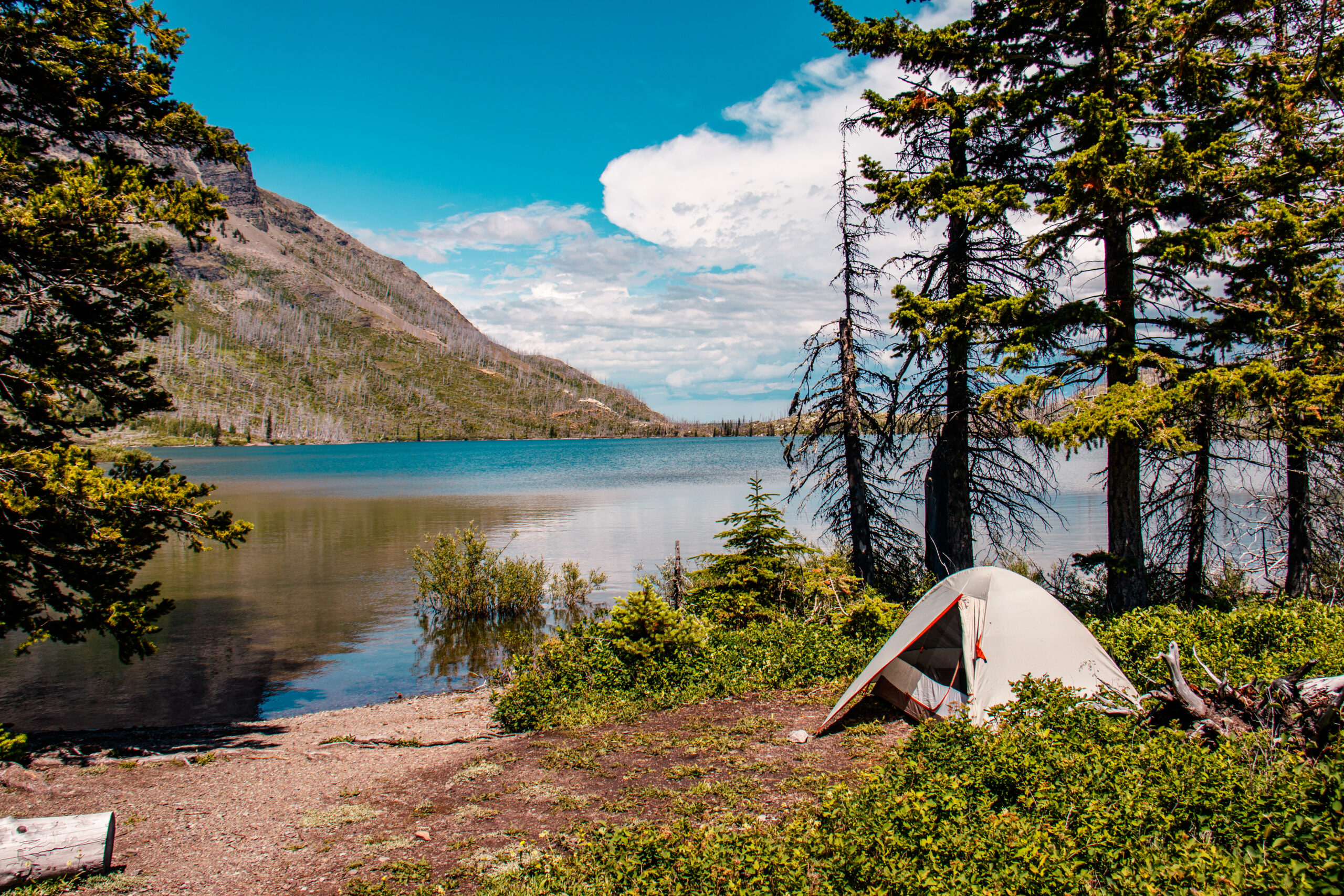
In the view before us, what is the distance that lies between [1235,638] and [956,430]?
4927 millimetres

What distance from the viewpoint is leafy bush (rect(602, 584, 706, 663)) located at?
1012cm

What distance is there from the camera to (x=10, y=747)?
671cm

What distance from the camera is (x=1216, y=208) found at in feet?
30.7

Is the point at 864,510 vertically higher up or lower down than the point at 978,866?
higher up

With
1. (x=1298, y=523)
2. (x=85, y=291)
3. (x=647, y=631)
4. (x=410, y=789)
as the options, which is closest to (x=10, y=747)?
(x=410, y=789)

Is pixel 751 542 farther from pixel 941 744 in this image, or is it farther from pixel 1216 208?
A: pixel 1216 208

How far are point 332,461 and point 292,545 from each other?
75.6 metres

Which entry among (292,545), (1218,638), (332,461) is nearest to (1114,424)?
(1218,638)

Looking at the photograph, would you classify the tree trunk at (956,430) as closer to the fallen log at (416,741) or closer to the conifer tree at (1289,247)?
the conifer tree at (1289,247)

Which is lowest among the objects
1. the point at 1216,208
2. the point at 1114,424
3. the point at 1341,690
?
the point at 1341,690

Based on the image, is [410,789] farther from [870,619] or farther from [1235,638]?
[1235,638]

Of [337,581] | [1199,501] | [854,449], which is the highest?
[854,449]

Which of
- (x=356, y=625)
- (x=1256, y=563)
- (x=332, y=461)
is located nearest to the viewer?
(x=356, y=625)

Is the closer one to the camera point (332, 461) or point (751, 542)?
point (751, 542)
